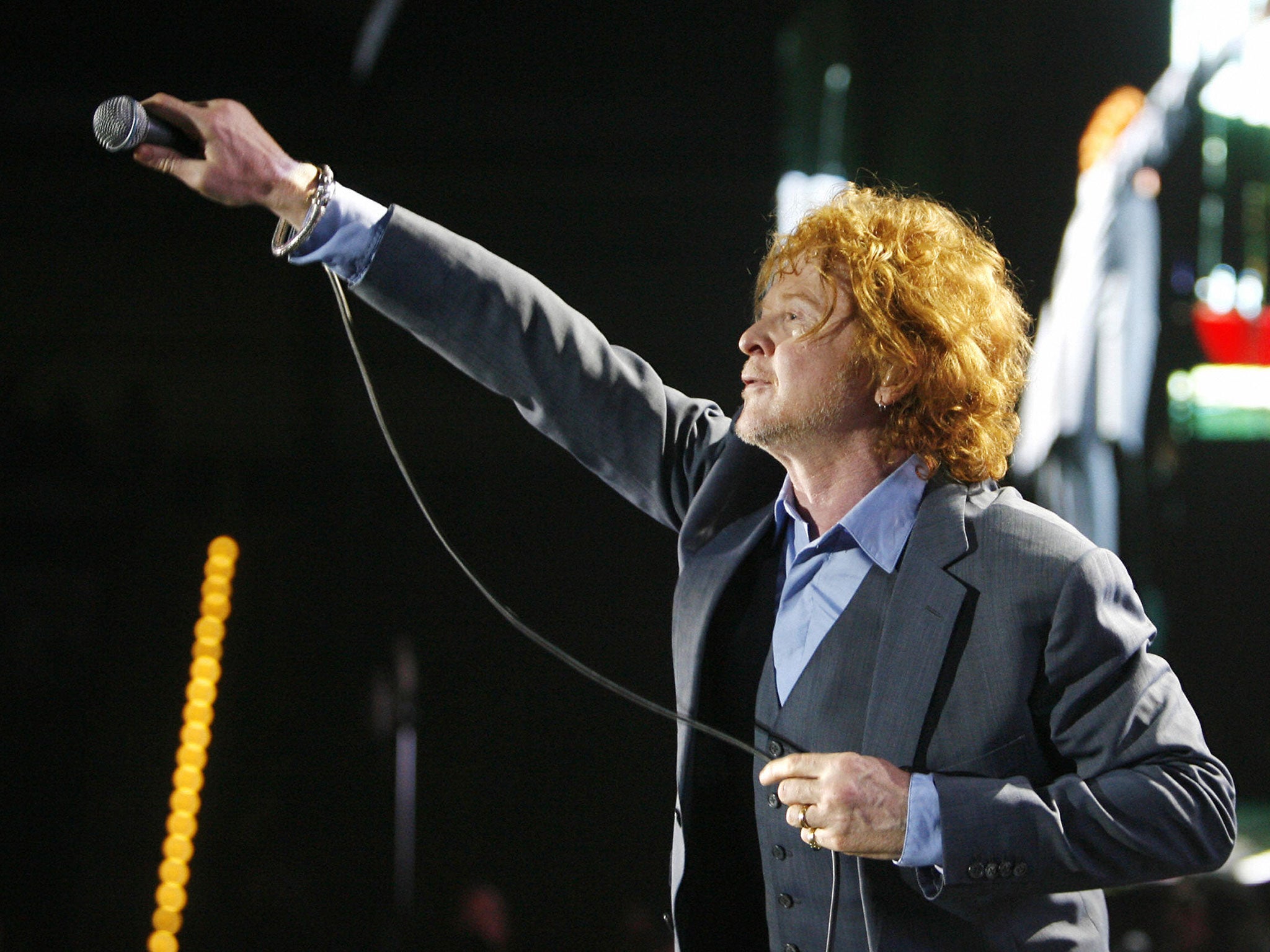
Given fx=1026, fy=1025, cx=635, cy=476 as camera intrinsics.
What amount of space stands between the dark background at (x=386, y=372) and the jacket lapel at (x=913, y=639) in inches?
97.7

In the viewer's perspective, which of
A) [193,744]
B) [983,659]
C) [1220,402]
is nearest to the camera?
[983,659]

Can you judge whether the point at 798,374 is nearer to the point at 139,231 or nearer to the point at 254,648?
the point at 254,648

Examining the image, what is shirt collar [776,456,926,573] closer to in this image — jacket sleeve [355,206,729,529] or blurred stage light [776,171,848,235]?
jacket sleeve [355,206,729,529]

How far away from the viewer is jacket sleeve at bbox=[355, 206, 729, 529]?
1.16m

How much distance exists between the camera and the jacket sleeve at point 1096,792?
2.98 feet

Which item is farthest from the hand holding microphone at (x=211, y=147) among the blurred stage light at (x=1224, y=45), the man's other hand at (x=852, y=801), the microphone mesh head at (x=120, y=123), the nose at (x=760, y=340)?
the blurred stage light at (x=1224, y=45)

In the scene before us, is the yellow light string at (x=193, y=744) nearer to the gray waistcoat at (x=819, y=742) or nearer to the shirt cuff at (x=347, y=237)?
the shirt cuff at (x=347, y=237)

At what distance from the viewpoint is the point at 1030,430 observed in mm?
3459

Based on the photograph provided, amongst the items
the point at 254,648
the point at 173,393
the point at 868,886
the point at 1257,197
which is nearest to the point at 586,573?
the point at 254,648

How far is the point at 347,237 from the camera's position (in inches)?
44.6

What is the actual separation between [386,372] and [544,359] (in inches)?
116

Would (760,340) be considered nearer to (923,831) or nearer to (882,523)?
(882,523)

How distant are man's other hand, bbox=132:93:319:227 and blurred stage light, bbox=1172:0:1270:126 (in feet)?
11.9

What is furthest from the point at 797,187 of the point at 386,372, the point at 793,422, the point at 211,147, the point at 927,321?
the point at 211,147
